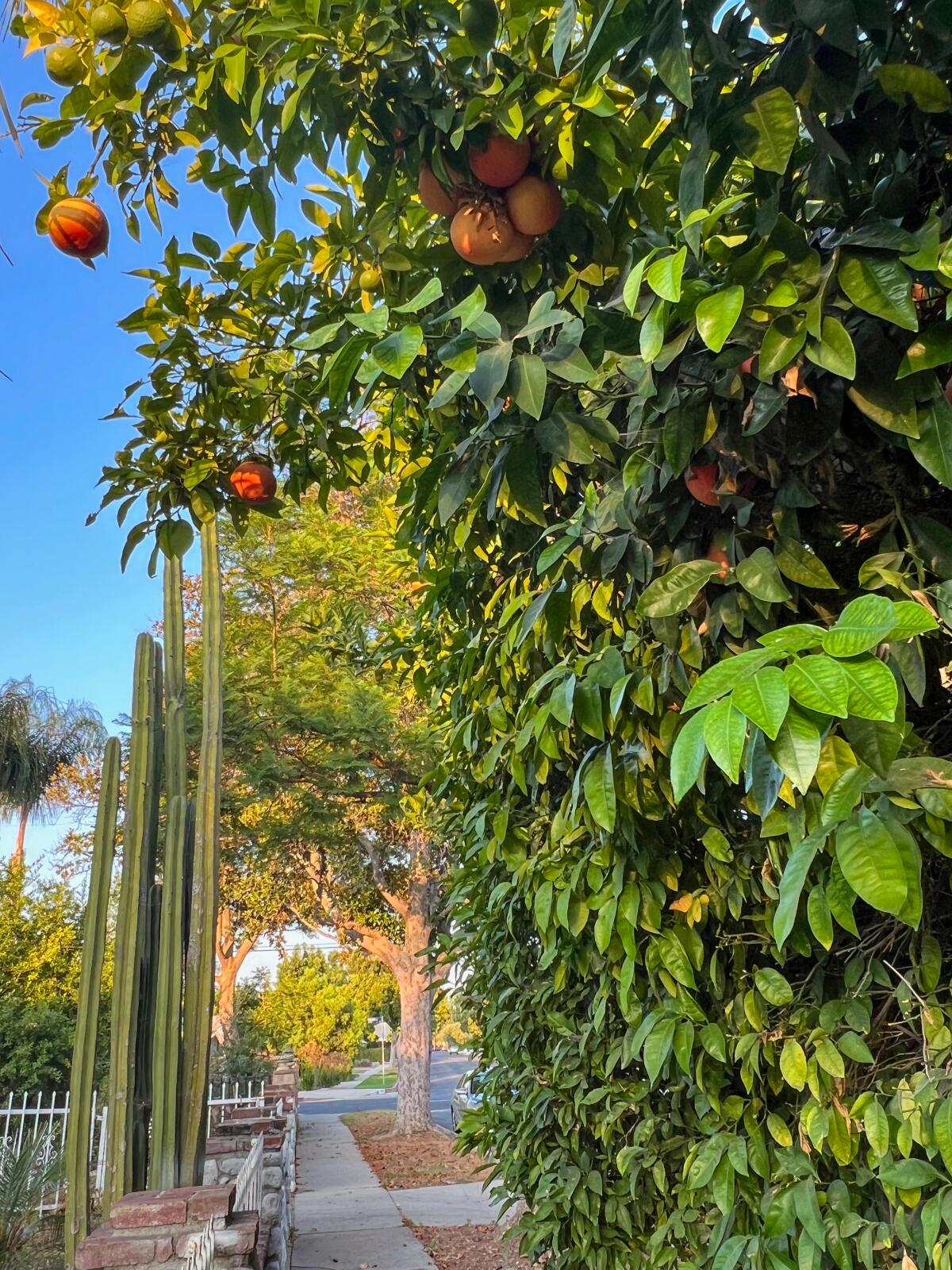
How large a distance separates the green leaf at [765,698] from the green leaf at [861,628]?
61mm

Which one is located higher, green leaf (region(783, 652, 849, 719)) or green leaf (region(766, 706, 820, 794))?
green leaf (region(783, 652, 849, 719))

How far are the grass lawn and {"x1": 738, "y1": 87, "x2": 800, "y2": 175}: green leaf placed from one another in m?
35.5

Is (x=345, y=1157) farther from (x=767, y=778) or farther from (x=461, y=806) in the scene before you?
(x=767, y=778)

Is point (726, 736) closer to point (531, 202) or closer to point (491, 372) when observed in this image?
point (491, 372)

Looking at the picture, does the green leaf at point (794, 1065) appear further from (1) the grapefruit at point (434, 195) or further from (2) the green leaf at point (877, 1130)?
(1) the grapefruit at point (434, 195)

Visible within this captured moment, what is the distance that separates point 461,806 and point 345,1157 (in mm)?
9945

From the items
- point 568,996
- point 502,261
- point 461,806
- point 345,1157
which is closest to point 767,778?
point 502,261

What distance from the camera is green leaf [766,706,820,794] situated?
763 millimetres

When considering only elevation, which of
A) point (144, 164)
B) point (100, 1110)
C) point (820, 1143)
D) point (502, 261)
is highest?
point (144, 164)

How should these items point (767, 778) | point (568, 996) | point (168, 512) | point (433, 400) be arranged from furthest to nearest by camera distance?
point (168, 512) → point (568, 996) → point (433, 400) → point (767, 778)

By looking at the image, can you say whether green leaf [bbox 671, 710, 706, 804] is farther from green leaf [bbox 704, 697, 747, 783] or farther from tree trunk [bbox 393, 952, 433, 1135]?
tree trunk [bbox 393, 952, 433, 1135]

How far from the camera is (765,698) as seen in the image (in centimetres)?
73

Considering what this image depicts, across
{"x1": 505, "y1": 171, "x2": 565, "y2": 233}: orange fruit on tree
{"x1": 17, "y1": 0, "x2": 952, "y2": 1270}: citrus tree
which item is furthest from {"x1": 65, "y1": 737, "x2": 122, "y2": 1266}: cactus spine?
{"x1": 505, "y1": 171, "x2": 565, "y2": 233}: orange fruit on tree

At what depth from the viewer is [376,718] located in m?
9.45
